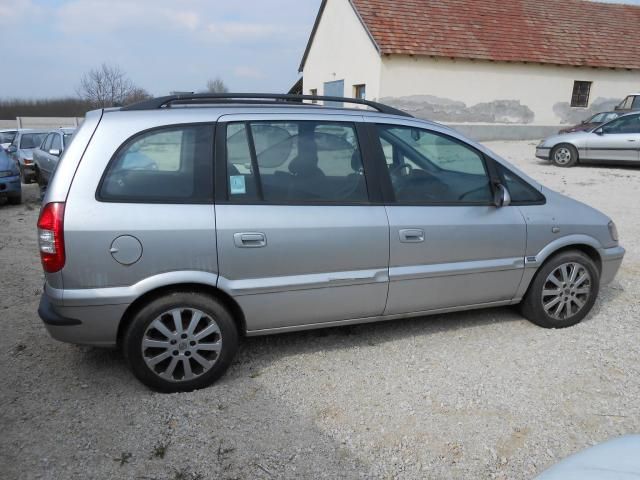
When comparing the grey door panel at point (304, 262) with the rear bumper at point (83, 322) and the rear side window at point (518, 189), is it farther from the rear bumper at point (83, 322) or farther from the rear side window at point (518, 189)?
the rear side window at point (518, 189)

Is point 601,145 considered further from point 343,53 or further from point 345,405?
point 345,405

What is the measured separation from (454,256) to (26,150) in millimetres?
14482

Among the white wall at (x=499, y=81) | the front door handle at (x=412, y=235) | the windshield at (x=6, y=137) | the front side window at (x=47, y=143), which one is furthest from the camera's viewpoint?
the windshield at (x=6, y=137)

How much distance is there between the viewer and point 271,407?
117 inches

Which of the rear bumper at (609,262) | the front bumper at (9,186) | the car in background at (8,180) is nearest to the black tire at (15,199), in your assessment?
the car in background at (8,180)

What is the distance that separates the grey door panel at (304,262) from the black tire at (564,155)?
11609 millimetres

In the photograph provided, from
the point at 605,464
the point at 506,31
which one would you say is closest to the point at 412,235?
the point at 605,464

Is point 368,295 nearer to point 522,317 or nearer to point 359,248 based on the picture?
point 359,248

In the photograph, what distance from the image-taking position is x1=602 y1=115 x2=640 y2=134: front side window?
1227cm

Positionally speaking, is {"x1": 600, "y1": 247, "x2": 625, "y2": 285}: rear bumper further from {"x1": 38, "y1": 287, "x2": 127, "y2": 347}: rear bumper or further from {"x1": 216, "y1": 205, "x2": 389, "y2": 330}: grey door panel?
{"x1": 38, "y1": 287, "x2": 127, "y2": 347}: rear bumper

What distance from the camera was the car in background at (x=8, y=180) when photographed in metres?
9.59

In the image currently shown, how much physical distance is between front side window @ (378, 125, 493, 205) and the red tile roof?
1431 cm

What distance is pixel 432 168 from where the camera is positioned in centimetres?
366

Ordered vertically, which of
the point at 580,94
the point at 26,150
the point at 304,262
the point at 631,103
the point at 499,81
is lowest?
the point at 26,150
